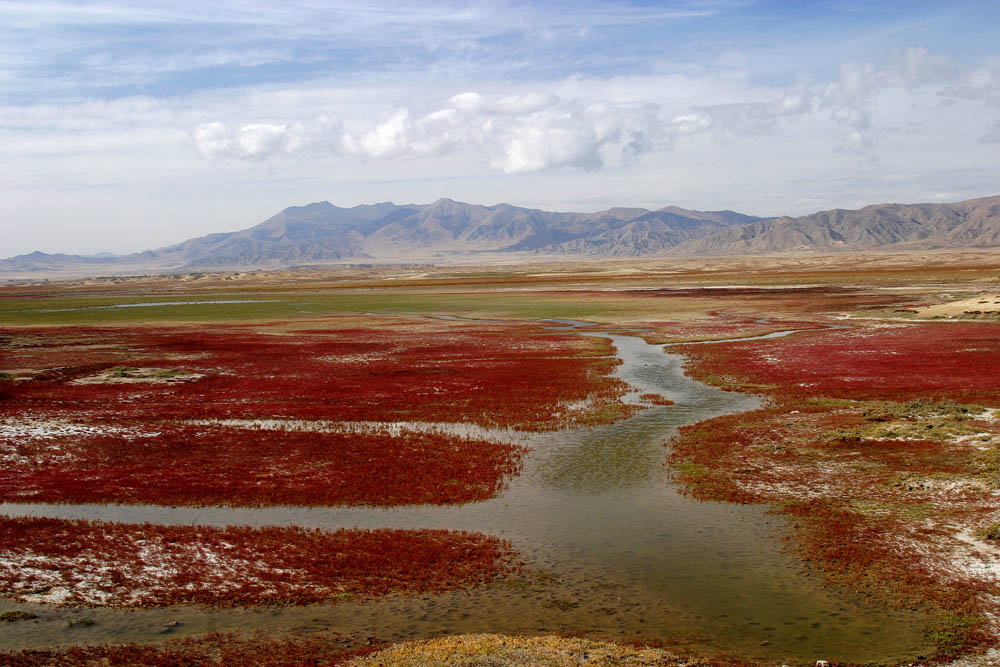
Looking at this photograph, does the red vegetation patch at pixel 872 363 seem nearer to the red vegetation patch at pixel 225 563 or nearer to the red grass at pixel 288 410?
the red grass at pixel 288 410

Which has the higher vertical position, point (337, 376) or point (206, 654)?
point (337, 376)

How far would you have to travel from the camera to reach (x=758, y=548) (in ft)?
57.0

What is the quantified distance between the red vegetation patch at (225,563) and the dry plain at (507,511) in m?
0.08

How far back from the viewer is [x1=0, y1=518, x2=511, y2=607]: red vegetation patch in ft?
49.6

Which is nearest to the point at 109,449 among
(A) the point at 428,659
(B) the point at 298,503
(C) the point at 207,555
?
(B) the point at 298,503

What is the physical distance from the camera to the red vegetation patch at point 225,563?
49.6ft

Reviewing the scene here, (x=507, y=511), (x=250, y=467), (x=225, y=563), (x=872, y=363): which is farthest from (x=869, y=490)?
(x=872, y=363)

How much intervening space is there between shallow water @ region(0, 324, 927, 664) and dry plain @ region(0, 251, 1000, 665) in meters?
0.08

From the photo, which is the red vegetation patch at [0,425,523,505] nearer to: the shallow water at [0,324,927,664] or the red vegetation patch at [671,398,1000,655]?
the shallow water at [0,324,927,664]

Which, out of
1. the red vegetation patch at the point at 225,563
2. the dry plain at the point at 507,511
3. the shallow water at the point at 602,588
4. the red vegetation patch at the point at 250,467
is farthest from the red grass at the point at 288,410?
the red vegetation patch at the point at 225,563

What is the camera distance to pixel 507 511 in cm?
2052

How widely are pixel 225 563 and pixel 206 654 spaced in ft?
13.8

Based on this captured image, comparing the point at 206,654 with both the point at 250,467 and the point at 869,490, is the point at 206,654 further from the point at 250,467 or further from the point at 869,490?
the point at 869,490

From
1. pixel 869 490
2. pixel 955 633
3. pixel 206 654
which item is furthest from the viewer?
pixel 869 490
